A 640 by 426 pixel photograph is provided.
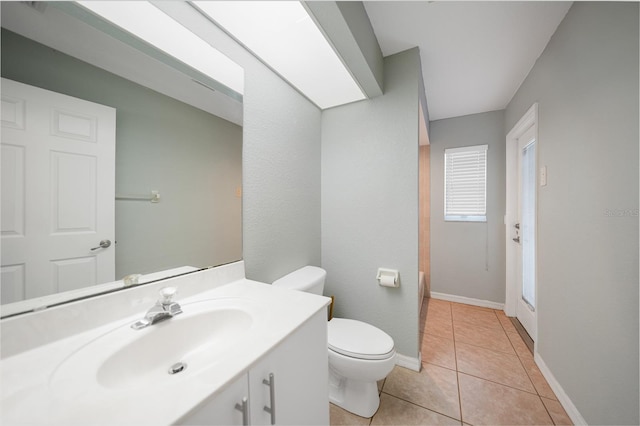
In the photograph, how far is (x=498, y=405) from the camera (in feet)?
4.50

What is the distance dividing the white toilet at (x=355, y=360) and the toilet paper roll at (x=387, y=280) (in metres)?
0.35

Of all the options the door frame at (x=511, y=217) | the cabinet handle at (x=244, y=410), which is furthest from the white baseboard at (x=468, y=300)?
the cabinet handle at (x=244, y=410)

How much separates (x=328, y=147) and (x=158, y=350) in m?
1.74

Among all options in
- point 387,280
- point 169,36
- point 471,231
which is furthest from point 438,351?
point 169,36

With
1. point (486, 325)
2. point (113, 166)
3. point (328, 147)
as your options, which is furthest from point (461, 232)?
point (113, 166)

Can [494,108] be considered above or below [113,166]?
above

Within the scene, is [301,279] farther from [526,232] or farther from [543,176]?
[526,232]

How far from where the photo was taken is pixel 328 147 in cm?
198

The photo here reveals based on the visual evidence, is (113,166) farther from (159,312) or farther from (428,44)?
(428,44)

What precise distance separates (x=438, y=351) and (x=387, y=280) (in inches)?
33.9

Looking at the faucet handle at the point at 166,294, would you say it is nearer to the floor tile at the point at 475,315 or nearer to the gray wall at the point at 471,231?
the floor tile at the point at 475,315

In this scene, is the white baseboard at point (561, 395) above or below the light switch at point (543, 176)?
below

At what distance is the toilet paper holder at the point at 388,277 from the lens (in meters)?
1.68

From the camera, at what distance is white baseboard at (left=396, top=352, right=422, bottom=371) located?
5.47 feet
